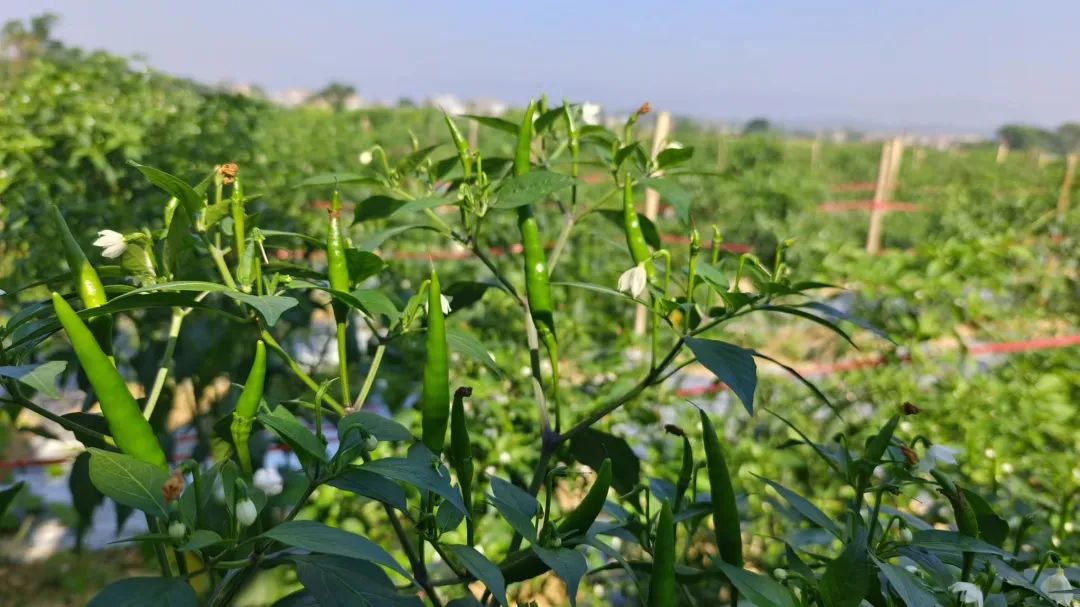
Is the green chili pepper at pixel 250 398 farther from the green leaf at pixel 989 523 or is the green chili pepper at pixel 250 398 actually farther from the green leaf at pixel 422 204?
the green leaf at pixel 989 523

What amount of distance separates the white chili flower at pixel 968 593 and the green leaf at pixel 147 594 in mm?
573

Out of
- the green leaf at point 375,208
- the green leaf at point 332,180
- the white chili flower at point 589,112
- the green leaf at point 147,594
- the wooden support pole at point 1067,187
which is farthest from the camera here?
the wooden support pole at point 1067,187

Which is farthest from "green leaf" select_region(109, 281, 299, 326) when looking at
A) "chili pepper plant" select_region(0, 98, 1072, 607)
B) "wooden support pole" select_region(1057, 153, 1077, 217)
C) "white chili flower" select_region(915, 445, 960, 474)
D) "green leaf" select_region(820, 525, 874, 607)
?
"wooden support pole" select_region(1057, 153, 1077, 217)

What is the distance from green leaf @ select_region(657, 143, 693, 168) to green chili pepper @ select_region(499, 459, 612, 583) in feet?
1.38

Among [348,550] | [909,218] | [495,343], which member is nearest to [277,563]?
[348,550]

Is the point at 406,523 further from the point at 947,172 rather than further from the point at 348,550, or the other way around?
the point at 947,172

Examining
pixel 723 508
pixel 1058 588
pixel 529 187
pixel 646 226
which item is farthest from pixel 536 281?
pixel 1058 588

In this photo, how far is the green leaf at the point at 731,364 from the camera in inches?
26.5

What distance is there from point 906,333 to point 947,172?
15.4m

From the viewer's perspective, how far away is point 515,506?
2.18 ft

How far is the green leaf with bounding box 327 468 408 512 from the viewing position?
0.59 meters

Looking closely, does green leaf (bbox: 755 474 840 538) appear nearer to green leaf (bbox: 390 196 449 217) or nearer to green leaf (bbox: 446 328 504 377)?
green leaf (bbox: 446 328 504 377)

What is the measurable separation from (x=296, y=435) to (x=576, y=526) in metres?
0.26

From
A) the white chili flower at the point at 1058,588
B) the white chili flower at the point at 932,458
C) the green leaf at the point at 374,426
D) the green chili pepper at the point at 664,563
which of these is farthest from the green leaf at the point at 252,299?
the white chili flower at the point at 1058,588
